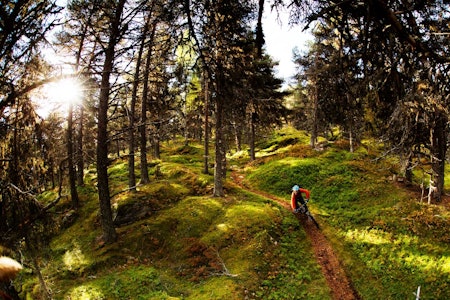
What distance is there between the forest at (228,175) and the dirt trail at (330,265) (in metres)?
0.06

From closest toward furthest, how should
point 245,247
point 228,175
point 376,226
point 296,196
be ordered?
point 245,247 < point 376,226 < point 296,196 < point 228,175

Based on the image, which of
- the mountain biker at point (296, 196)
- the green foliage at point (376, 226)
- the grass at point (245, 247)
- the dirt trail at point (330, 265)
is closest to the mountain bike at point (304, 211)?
the mountain biker at point (296, 196)

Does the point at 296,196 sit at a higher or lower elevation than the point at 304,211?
higher

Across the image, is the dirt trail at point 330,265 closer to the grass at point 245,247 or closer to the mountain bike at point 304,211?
the grass at point 245,247

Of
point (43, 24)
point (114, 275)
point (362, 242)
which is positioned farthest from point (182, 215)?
point (43, 24)

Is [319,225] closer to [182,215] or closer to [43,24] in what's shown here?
[182,215]

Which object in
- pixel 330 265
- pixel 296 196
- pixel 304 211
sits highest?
pixel 296 196

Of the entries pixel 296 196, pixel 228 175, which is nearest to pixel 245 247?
pixel 296 196

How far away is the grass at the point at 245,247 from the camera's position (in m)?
10.1

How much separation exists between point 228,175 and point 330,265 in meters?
13.1

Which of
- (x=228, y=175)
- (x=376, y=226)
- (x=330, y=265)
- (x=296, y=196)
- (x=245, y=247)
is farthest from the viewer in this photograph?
(x=228, y=175)

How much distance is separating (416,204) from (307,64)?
51.3 feet

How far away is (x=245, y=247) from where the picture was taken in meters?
11.9

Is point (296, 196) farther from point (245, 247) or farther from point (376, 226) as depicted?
point (245, 247)
